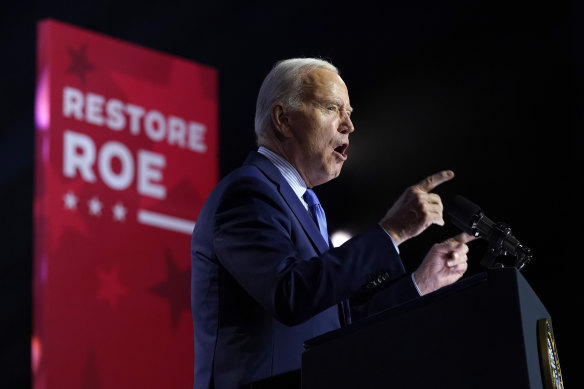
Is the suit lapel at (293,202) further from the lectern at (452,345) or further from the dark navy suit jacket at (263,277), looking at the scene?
the lectern at (452,345)

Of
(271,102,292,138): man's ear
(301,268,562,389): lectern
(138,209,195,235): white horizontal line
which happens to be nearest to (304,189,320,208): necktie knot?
(271,102,292,138): man's ear

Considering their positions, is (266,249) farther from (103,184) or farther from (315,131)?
(103,184)

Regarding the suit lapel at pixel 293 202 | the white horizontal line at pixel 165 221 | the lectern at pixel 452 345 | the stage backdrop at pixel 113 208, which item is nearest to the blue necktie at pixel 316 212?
the suit lapel at pixel 293 202

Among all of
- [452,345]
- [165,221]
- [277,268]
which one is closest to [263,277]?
[277,268]

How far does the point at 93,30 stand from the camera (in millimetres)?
4176

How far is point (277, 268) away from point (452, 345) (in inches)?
14.9

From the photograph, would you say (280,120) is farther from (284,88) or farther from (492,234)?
(492,234)

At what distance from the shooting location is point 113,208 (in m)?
3.88

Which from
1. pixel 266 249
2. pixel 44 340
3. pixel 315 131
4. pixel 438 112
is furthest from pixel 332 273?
pixel 438 112

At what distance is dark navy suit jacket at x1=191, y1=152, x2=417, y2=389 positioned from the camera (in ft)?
4.53

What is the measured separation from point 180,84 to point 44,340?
→ 1.56 meters

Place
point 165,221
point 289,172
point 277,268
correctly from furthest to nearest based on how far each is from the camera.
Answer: point 165,221 → point 289,172 → point 277,268

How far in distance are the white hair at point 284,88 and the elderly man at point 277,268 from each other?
141 mm

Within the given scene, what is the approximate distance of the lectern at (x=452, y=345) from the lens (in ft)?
3.53
